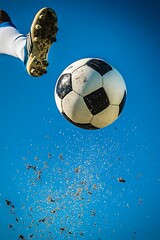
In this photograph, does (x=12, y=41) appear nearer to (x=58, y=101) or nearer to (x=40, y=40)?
(x=40, y=40)

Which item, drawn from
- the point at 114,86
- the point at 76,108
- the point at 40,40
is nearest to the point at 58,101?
the point at 76,108

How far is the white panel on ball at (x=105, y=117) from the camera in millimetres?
5031

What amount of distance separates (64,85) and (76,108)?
450mm

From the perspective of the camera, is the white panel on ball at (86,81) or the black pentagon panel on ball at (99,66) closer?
the white panel on ball at (86,81)

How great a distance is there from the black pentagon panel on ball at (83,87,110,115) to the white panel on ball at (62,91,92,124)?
0.07m

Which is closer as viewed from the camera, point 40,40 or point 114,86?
point 40,40

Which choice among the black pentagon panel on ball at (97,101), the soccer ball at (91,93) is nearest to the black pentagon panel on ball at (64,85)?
the soccer ball at (91,93)

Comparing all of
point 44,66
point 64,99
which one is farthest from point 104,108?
point 44,66

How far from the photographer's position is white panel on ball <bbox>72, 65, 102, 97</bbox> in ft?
16.0

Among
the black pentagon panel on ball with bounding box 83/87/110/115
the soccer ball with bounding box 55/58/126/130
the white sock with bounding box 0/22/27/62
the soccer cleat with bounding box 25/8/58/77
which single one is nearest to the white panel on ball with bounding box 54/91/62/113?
the soccer ball with bounding box 55/58/126/130

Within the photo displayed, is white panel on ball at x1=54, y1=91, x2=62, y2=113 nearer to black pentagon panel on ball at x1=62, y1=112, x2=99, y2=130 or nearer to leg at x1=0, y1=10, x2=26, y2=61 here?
black pentagon panel on ball at x1=62, y1=112, x2=99, y2=130

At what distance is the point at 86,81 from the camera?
4.90m

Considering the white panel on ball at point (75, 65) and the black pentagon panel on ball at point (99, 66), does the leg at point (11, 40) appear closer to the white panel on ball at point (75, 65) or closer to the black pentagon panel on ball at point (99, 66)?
the white panel on ball at point (75, 65)

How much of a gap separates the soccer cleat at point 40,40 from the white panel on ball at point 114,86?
3.39 feet
